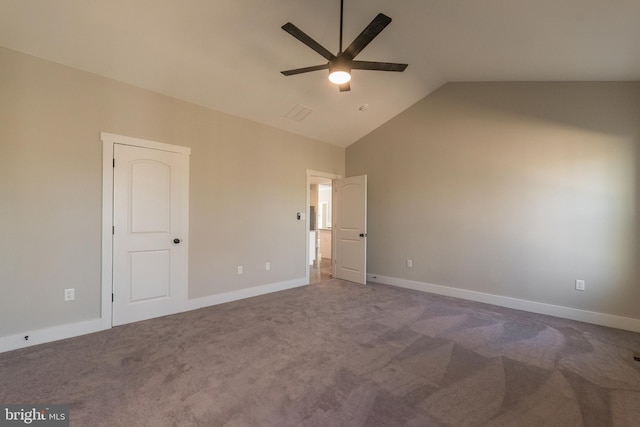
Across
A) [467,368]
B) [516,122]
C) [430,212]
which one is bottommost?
[467,368]

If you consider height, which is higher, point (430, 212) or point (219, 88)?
point (219, 88)

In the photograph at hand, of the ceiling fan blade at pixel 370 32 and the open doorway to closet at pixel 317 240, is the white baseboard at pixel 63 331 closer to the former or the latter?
the open doorway to closet at pixel 317 240

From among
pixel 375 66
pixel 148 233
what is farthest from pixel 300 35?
pixel 148 233

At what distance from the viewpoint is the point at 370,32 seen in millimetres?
2053

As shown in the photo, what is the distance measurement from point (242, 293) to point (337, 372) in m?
2.36

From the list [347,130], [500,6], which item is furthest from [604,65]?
[347,130]

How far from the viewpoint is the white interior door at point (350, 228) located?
504 cm

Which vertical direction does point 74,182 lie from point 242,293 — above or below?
above

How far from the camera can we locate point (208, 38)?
112 inches

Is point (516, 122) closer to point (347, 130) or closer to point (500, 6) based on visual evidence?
point (500, 6)

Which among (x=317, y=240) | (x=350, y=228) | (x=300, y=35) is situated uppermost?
(x=300, y=35)

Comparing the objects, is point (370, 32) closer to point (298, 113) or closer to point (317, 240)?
point (298, 113)

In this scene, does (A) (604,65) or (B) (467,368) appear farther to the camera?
(A) (604,65)

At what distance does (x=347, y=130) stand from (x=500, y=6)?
9.77 ft
